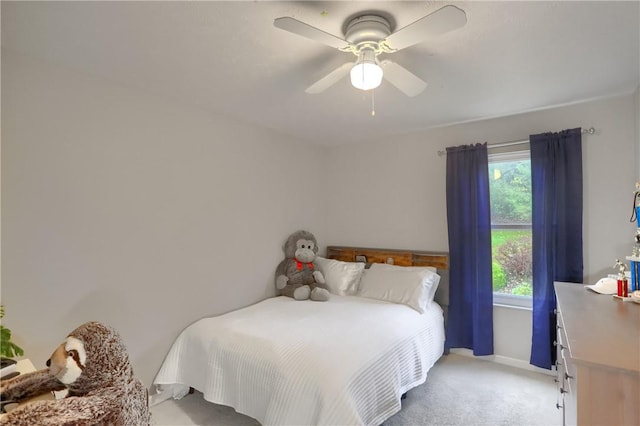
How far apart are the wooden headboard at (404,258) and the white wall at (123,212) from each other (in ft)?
3.30

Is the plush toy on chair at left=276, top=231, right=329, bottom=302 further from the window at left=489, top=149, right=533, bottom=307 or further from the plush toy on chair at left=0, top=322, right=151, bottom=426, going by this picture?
the plush toy on chair at left=0, top=322, right=151, bottom=426

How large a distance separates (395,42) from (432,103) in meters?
1.28

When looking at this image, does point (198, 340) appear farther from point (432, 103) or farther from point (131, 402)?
point (432, 103)

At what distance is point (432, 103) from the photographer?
2.60 m

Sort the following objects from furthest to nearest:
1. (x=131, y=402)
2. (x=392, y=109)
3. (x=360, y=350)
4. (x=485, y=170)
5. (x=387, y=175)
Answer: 1. (x=387, y=175)
2. (x=485, y=170)
3. (x=392, y=109)
4. (x=360, y=350)
5. (x=131, y=402)

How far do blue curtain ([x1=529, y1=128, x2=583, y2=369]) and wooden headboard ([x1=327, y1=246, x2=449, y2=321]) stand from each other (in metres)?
0.75

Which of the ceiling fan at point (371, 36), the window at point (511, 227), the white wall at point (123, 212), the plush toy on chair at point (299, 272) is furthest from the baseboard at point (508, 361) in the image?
the ceiling fan at point (371, 36)

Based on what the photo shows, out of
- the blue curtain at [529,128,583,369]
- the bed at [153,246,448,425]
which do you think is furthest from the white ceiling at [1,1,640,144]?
the bed at [153,246,448,425]

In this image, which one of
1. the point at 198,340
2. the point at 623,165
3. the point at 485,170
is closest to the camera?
the point at 198,340

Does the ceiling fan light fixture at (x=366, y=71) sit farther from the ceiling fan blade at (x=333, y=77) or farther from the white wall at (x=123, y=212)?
the white wall at (x=123, y=212)

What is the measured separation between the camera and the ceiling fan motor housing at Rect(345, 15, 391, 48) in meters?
1.46

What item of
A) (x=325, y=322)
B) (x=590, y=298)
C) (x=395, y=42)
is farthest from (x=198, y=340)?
(x=590, y=298)

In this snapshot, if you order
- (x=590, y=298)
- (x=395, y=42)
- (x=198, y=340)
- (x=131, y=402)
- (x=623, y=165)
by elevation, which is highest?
(x=395, y=42)

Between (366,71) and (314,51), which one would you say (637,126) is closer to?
(366,71)
